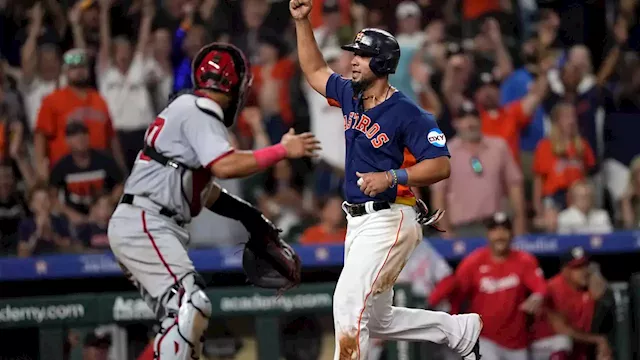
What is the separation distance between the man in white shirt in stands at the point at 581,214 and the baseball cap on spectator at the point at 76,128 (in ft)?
12.5

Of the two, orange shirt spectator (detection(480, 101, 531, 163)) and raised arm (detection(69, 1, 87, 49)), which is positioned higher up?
raised arm (detection(69, 1, 87, 49))

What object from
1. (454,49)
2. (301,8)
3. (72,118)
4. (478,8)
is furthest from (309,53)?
(478,8)

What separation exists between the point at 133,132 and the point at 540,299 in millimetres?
3503

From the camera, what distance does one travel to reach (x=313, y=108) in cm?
965

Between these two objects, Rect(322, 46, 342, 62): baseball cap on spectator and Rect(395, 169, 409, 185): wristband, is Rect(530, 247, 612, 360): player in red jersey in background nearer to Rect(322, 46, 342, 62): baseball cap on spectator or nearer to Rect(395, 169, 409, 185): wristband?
Rect(322, 46, 342, 62): baseball cap on spectator

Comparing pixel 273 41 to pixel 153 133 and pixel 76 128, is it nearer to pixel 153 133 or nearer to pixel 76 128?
pixel 76 128

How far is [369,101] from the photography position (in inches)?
230

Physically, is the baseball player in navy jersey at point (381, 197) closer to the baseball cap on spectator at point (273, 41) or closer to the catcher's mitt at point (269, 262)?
the catcher's mitt at point (269, 262)

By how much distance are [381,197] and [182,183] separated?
1.14 m

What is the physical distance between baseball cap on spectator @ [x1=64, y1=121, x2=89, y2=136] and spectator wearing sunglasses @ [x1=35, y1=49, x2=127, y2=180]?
2 centimetres

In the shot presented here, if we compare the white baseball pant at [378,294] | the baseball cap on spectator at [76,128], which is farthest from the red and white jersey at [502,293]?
the baseball cap on spectator at [76,128]

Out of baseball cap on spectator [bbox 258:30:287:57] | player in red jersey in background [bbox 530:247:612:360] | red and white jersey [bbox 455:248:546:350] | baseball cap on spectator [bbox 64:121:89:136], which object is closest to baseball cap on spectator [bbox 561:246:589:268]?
player in red jersey in background [bbox 530:247:612:360]

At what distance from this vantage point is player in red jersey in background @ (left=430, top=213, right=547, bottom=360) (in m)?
8.41

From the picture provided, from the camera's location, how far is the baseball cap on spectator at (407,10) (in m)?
10.0
